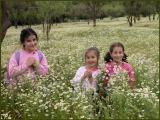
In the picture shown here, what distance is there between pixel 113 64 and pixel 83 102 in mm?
2043

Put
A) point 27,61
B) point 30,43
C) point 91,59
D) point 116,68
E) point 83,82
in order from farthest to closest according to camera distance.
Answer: point 30,43 → point 27,61 → point 91,59 → point 83,82 → point 116,68

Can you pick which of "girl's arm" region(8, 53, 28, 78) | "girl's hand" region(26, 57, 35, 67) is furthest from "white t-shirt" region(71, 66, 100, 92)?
"girl's arm" region(8, 53, 28, 78)

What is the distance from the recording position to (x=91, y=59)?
7719mm

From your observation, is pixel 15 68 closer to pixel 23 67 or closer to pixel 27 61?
pixel 23 67

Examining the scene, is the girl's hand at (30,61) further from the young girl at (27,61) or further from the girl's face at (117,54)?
the girl's face at (117,54)

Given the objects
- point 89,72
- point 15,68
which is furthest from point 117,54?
point 15,68

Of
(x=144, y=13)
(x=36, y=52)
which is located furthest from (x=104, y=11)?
(x=36, y=52)

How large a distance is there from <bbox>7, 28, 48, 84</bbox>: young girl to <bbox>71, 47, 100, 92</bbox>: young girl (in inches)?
35.1

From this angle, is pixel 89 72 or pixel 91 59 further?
pixel 91 59

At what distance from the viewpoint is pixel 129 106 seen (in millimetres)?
5660

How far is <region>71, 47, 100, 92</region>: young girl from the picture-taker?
7449mm

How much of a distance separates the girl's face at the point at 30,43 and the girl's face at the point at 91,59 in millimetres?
1160

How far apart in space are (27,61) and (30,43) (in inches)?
15.4

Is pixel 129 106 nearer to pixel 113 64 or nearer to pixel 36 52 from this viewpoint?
pixel 113 64
